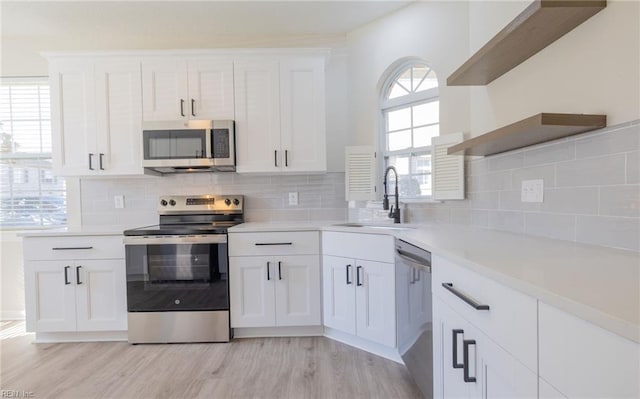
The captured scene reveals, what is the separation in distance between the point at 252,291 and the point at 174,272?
61 cm

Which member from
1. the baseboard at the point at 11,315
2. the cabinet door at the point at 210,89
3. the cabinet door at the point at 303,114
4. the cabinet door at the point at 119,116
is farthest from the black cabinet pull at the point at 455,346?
the baseboard at the point at 11,315

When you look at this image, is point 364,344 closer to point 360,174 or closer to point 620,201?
point 360,174

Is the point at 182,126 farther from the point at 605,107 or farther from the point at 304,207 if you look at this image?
the point at 605,107

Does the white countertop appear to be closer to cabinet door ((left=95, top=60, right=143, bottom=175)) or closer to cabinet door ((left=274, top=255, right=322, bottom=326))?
cabinet door ((left=274, top=255, right=322, bottom=326))

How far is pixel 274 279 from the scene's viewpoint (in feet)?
8.07

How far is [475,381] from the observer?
1037 millimetres

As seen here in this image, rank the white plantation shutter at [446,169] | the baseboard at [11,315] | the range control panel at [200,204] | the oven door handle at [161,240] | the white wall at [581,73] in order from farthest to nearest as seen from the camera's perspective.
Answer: the baseboard at [11,315]
the range control panel at [200,204]
the oven door handle at [161,240]
the white plantation shutter at [446,169]
the white wall at [581,73]

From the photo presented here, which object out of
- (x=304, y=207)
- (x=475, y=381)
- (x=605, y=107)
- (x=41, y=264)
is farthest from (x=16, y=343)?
(x=605, y=107)

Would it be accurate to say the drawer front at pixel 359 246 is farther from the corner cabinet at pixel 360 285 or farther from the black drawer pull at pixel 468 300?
the black drawer pull at pixel 468 300

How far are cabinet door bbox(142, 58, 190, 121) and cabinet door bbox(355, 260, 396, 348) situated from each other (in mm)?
1995

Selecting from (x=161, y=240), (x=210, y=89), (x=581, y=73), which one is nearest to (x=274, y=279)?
(x=161, y=240)

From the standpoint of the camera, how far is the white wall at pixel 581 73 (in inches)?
41.7

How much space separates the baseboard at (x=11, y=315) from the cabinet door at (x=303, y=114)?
2943 millimetres

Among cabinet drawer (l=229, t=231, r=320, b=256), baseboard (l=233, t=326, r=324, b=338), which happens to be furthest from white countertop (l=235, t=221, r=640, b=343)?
baseboard (l=233, t=326, r=324, b=338)
